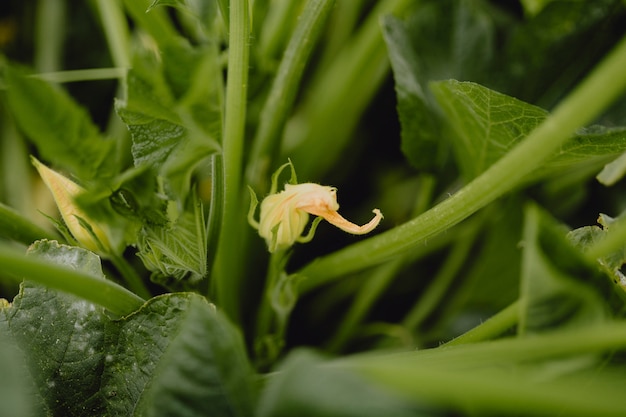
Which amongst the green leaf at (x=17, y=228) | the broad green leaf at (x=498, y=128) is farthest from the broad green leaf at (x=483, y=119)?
the green leaf at (x=17, y=228)

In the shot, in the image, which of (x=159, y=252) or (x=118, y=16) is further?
(x=118, y=16)

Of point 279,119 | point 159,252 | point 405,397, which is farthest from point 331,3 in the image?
point 405,397

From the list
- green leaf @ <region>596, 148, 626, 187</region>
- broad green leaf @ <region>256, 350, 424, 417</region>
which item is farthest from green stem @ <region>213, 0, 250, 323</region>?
green leaf @ <region>596, 148, 626, 187</region>

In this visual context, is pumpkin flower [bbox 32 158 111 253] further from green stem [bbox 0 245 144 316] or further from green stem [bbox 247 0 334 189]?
green stem [bbox 247 0 334 189]

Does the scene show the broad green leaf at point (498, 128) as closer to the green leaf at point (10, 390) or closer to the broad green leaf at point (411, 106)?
the broad green leaf at point (411, 106)

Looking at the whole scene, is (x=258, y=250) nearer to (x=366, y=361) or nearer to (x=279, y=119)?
(x=279, y=119)

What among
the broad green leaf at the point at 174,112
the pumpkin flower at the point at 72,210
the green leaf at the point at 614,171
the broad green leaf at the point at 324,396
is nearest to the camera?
the broad green leaf at the point at 324,396

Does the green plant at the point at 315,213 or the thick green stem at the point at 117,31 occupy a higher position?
the thick green stem at the point at 117,31

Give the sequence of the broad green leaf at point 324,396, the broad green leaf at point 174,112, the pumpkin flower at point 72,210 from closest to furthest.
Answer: the broad green leaf at point 324,396
the broad green leaf at point 174,112
the pumpkin flower at point 72,210
